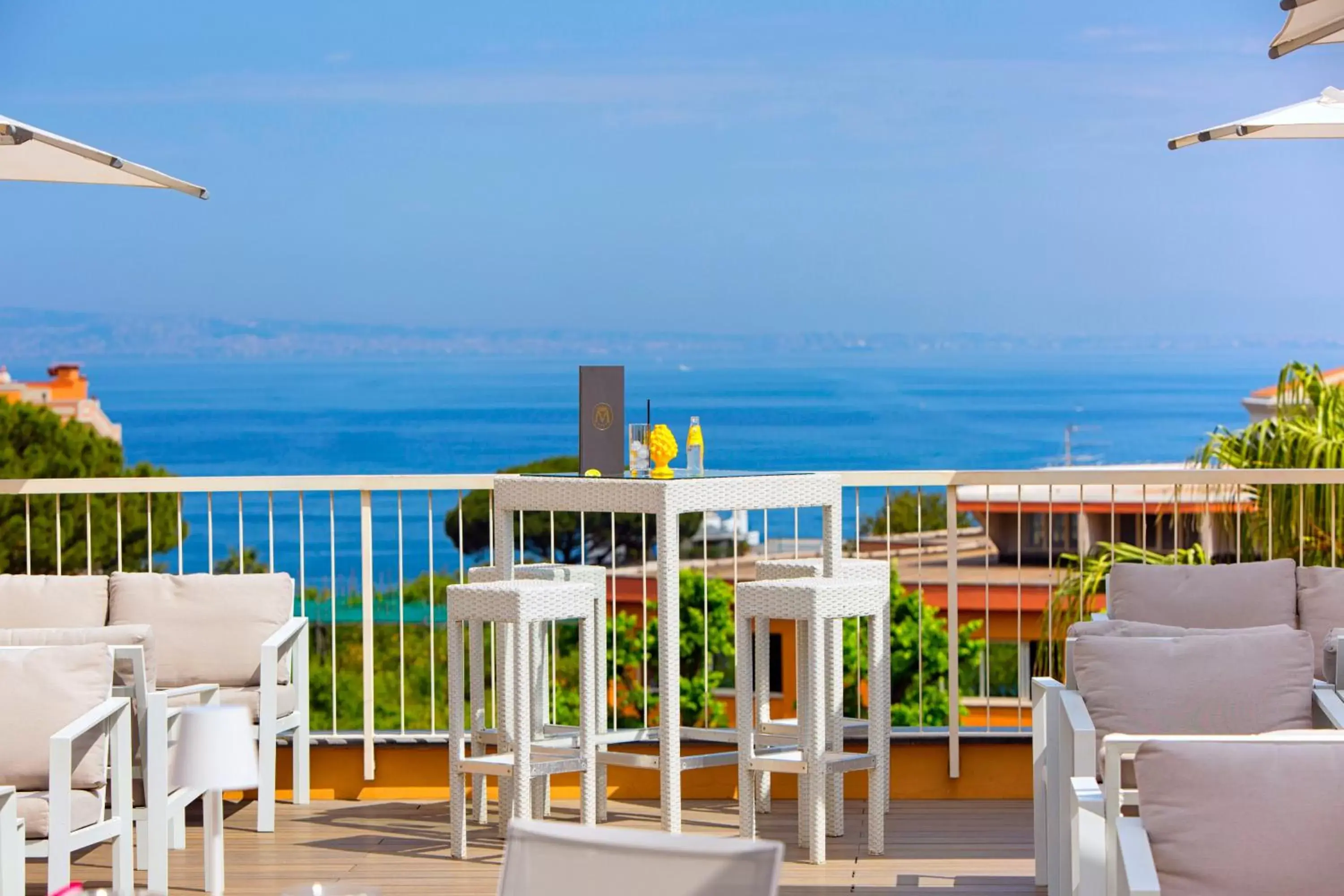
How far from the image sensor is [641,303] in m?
34.5

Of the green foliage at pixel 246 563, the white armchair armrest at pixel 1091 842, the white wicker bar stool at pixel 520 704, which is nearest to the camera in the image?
the white armchair armrest at pixel 1091 842

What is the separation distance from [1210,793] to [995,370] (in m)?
32.2

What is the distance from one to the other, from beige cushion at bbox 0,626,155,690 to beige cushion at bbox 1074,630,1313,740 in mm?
2520

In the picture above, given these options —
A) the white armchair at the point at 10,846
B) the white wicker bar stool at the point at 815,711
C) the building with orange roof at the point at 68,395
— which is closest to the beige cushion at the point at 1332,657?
the white wicker bar stool at the point at 815,711

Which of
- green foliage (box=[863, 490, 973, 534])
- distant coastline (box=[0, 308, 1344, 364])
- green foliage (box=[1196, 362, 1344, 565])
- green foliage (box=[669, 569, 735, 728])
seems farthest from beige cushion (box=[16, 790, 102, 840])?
distant coastline (box=[0, 308, 1344, 364])

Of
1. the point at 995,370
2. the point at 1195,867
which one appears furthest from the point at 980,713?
the point at 1195,867

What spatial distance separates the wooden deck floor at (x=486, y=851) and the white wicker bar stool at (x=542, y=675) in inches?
6.9

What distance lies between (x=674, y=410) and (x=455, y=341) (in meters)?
4.52

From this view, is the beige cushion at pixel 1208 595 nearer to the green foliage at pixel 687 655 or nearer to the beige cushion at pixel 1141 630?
the beige cushion at pixel 1141 630

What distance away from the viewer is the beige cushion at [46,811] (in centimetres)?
420

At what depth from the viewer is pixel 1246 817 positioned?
119 inches

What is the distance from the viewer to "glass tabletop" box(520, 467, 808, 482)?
5242mm

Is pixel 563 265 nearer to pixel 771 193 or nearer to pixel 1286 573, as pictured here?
pixel 771 193

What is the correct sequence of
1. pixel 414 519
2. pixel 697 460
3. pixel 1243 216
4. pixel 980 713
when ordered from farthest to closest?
1. pixel 414 519
2. pixel 1243 216
3. pixel 980 713
4. pixel 697 460
